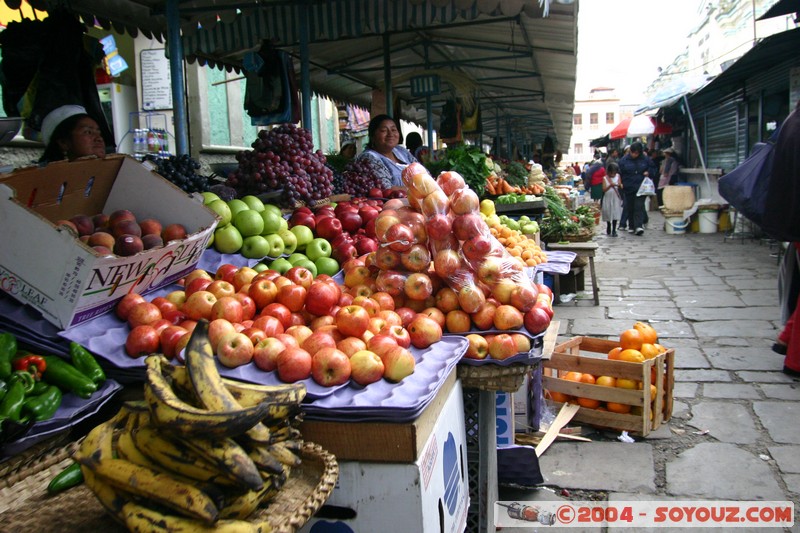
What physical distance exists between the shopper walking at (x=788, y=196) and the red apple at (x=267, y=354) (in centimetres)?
436

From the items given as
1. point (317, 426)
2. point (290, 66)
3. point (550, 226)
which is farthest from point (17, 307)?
point (550, 226)

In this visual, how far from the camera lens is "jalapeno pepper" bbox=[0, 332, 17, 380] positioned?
2.09 m

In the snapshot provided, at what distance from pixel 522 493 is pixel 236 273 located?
2081 mm

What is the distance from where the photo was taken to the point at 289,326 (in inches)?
103

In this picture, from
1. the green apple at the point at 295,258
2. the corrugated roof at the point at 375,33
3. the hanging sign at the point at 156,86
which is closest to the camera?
the green apple at the point at 295,258

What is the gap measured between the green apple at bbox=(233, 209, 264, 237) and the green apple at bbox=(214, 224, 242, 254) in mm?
48

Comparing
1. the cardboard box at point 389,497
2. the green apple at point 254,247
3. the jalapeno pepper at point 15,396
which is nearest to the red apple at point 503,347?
the cardboard box at point 389,497

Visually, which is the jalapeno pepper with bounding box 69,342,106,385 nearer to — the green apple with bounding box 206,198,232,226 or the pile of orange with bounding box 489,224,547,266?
the green apple with bounding box 206,198,232,226

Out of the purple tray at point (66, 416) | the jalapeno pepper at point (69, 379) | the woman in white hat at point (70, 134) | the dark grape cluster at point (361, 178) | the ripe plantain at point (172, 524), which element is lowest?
the ripe plantain at point (172, 524)

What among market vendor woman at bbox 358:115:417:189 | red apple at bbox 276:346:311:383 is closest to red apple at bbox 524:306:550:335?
red apple at bbox 276:346:311:383

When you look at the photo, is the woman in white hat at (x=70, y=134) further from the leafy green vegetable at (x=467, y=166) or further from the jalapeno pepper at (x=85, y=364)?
the leafy green vegetable at (x=467, y=166)

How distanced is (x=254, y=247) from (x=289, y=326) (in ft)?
3.39

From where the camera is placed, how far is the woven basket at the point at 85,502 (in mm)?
1588

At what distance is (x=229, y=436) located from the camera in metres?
1.45
